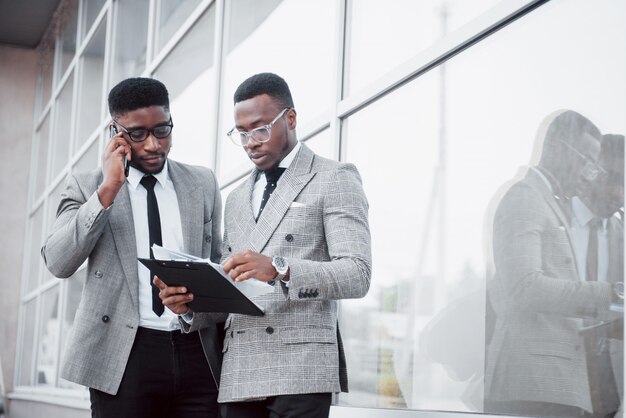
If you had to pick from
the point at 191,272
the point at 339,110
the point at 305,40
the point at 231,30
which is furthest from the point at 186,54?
the point at 191,272

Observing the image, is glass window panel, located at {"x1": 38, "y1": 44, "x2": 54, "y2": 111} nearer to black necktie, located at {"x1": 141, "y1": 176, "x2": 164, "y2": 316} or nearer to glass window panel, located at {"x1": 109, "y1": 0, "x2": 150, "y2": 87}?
glass window panel, located at {"x1": 109, "y1": 0, "x2": 150, "y2": 87}

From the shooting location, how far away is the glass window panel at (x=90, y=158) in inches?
357

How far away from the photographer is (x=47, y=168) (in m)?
12.5

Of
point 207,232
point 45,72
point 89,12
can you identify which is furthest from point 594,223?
point 45,72

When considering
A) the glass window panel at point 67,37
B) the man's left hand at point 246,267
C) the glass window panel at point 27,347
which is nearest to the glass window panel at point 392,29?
the man's left hand at point 246,267

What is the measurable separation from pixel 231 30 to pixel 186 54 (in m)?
1.05

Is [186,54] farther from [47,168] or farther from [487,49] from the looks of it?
[47,168]

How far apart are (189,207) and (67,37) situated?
31.6 ft

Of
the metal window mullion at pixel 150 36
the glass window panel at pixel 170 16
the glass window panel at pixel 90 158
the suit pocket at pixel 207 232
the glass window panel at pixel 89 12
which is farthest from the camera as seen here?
the glass window panel at pixel 89 12

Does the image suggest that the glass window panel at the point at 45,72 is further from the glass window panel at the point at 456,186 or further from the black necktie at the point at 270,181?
the black necktie at the point at 270,181

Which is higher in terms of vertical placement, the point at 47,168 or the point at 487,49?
the point at 47,168

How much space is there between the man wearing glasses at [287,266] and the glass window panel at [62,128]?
348 inches

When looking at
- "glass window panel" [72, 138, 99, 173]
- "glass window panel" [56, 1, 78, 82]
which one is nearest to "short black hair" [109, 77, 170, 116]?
"glass window panel" [72, 138, 99, 173]

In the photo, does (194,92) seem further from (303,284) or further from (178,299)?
(303,284)
